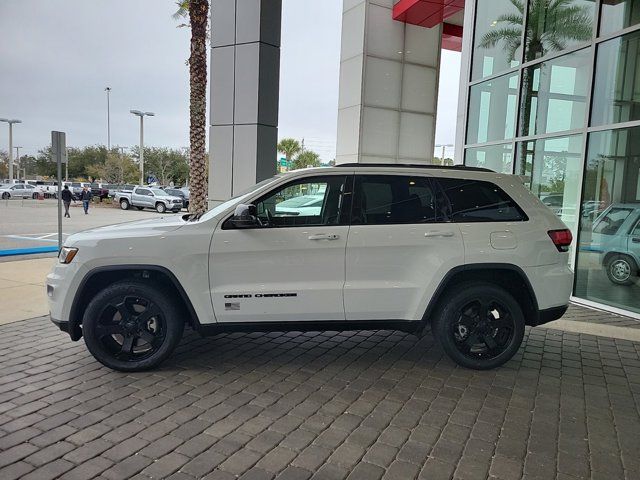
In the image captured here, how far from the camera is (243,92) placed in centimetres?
856

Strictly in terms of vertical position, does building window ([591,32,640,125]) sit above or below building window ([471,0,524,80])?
below

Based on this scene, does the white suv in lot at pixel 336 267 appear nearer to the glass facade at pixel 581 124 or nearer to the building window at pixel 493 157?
the glass facade at pixel 581 124

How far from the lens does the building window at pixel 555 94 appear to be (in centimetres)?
800

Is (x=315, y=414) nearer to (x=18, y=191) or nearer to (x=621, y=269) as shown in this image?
(x=621, y=269)

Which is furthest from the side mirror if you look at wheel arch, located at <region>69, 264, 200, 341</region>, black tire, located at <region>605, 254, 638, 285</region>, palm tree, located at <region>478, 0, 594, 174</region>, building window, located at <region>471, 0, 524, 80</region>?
building window, located at <region>471, 0, 524, 80</region>

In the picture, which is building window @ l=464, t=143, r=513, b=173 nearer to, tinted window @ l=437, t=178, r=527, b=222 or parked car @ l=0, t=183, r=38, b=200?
tinted window @ l=437, t=178, r=527, b=222

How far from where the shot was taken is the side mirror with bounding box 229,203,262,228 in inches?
159

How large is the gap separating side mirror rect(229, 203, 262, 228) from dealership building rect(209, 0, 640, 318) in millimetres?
4454

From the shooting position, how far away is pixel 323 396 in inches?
155

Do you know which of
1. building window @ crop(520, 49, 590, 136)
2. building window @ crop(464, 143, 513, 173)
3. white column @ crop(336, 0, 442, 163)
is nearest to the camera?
building window @ crop(520, 49, 590, 136)

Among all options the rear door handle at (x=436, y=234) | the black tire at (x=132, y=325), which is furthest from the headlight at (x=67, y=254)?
the rear door handle at (x=436, y=234)

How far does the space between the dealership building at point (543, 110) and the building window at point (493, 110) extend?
27mm

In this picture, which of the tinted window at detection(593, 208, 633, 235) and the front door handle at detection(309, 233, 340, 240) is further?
the tinted window at detection(593, 208, 633, 235)

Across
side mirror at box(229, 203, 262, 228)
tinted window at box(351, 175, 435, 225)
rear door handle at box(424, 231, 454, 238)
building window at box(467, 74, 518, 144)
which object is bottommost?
rear door handle at box(424, 231, 454, 238)
